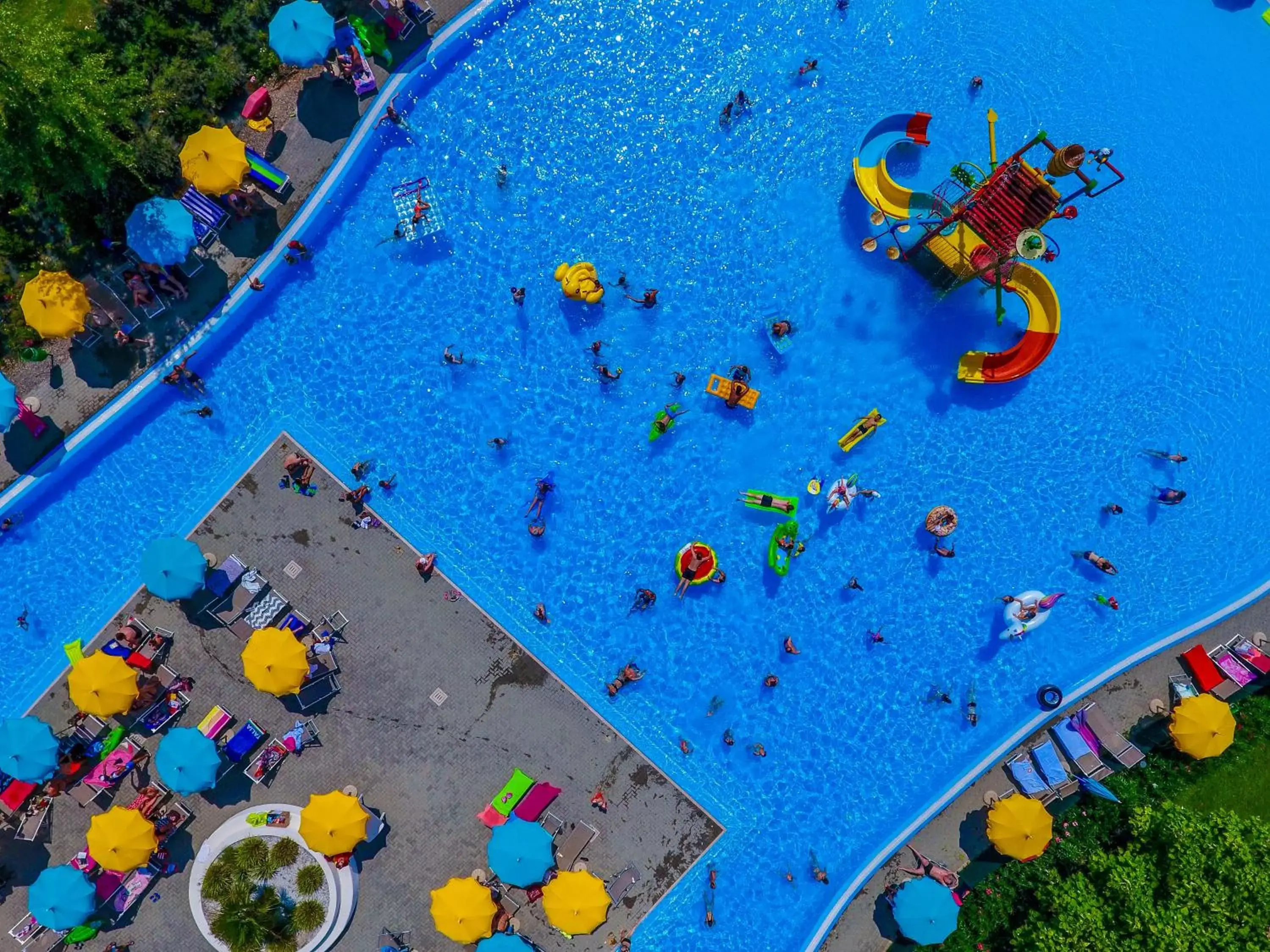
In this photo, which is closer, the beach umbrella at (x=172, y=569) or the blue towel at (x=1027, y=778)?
the beach umbrella at (x=172, y=569)

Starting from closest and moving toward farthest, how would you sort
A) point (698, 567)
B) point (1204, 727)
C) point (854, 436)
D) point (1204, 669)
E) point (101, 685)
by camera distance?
point (101, 685)
point (1204, 727)
point (698, 567)
point (854, 436)
point (1204, 669)

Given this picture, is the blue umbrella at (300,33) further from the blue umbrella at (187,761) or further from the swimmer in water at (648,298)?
the blue umbrella at (187,761)

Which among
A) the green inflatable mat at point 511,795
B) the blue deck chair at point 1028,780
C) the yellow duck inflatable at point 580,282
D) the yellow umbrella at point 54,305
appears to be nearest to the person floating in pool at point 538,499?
the yellow duck inflatable at point 580,282

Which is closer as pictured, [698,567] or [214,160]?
[214,160]

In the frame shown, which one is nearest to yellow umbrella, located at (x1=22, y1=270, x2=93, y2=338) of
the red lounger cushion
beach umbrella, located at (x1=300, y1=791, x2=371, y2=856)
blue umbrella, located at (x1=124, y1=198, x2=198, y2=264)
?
blue umbrella, located at (x1=124, y1=198, x2=198, y2=264)

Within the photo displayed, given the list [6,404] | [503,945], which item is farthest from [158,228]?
[503,945]

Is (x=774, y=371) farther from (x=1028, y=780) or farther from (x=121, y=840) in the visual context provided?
(x=121, y=840)

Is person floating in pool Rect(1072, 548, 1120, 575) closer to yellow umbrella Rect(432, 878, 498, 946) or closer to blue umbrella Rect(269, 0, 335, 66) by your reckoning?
yellow umbrella Rect(432, 878, 498, 946)
